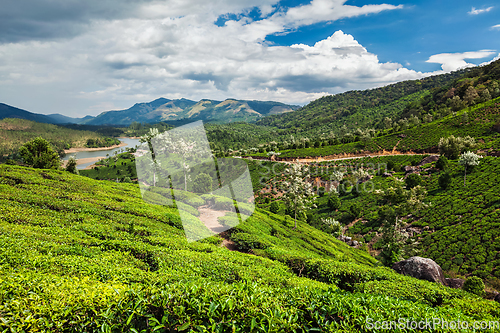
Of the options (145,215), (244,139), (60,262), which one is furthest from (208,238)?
(244,139)

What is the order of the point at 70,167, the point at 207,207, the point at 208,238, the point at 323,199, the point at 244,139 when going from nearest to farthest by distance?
the point at 208,238, the point at 207,207, the point at 70,167, the point at 323,199, the point at 244,139

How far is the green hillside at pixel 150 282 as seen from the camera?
300cm

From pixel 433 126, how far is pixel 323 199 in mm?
44808

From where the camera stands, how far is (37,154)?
965 inches

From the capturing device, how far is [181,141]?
86.1ft

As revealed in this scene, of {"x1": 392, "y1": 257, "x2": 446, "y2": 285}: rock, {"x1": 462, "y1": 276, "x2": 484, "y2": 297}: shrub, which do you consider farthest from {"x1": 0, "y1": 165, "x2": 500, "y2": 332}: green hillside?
{"x1": 462, "y1": 276, "x2": 484, "y2": 297}: shrub

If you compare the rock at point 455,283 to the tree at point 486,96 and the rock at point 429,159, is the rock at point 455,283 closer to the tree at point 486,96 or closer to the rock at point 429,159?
the rock at point 429,159

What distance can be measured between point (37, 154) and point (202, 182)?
902 inches

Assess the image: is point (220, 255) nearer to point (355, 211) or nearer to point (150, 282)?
point (150, 282)

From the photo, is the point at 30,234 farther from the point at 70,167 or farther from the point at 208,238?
the point at 70,167

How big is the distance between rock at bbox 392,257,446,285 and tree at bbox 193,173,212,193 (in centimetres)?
3193

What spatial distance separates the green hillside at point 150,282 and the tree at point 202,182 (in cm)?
2467

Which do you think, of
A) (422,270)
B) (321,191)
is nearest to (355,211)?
A: (321,191)

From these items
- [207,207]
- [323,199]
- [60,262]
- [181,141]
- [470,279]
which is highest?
[181,141]
